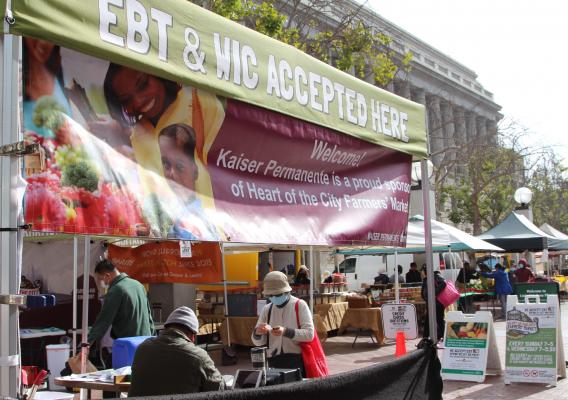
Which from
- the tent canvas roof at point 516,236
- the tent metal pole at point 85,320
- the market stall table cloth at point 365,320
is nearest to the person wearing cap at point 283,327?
the tent metal pole at point 85,320

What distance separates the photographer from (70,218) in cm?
282

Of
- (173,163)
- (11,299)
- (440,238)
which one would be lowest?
(11,299)

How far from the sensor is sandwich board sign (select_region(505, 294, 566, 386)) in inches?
399

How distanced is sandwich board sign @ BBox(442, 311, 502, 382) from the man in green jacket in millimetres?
5649

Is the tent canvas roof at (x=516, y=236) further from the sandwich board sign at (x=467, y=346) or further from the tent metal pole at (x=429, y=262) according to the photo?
the tent metal pole at (x=429, y=262)

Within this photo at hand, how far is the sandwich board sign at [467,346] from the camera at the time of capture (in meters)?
10.5

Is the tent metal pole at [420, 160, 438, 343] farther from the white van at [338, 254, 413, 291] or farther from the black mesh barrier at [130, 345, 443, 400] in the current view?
the white van at [338, 254, 413, 291]

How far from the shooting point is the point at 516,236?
22.5 metres

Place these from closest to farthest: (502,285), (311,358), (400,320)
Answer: (311,358), (400,320), (502,285)

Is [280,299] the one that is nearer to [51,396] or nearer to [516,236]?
[51,396]

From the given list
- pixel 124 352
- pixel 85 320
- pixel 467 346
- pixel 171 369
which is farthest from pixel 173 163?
pixel 467 346

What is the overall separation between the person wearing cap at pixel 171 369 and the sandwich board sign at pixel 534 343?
7285mm

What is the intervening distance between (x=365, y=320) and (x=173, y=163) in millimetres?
12689

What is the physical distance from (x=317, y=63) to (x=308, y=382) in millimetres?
2461
